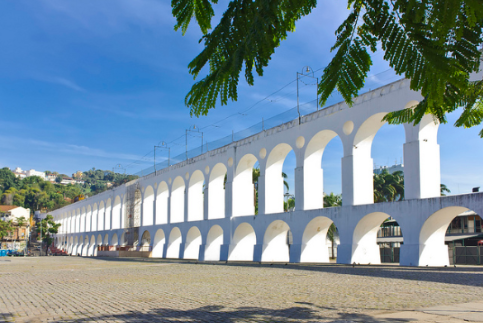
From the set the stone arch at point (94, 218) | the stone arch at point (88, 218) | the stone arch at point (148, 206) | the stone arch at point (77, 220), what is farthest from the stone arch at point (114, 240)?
the stone arch at point (77, 220)

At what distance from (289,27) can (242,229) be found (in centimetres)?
2504

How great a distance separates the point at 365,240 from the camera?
19438 mm

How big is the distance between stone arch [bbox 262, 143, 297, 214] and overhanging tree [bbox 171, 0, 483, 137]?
22309 millimetres

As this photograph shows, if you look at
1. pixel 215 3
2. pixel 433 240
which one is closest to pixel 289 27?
pixel 215 3

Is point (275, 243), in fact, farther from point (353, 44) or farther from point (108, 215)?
point (108, 215)

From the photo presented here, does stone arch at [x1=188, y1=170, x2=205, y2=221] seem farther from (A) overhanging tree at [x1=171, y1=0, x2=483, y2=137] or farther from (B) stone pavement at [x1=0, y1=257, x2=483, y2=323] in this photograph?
(A) overhanging tree at [x1=171, y1=0, x2=483, y2=137]

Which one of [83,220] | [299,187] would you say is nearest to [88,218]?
[83,220]

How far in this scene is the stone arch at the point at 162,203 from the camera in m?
38.0

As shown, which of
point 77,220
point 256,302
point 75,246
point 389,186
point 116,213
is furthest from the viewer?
point 77,220

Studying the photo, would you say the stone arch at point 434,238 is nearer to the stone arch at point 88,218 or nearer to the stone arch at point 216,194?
the stone arch at point 216,194

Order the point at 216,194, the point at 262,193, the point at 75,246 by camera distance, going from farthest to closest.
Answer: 1. the point at 75,246
2. the point at 216,194
3. the point at 262,193

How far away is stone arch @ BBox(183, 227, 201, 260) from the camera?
32569 millimetres

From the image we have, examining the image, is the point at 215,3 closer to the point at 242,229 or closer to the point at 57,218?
the point at 242,229

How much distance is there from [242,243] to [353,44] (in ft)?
83.6
